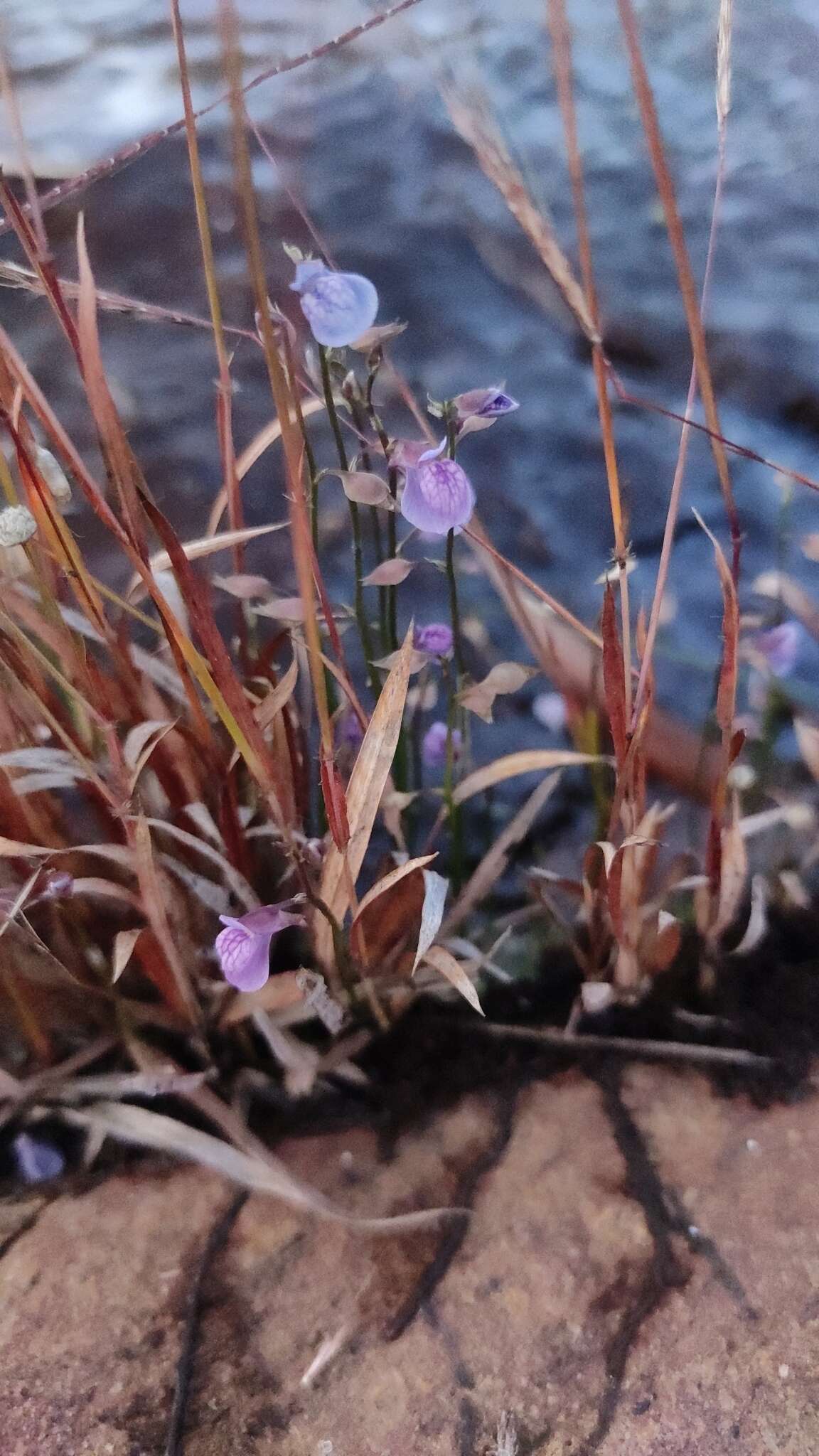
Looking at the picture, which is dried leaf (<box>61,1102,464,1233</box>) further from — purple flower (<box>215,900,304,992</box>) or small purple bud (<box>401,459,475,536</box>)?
small purple bud (<box>401,459,475,536</box>)

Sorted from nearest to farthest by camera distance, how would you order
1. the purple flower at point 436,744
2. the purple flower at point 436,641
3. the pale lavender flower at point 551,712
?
the purple flower at point 436,641, the purple flower at point 436,744, the pale lavender flower at point 551,712

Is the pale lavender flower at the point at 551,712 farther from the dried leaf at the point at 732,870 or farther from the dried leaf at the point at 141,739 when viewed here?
the dried leaf at the point at 141,739

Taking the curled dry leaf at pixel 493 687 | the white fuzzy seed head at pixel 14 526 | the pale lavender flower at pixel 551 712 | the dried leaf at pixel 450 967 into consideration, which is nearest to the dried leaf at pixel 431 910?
the dried leaf at pixel 450 967

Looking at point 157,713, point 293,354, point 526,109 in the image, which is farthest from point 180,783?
point 526,109

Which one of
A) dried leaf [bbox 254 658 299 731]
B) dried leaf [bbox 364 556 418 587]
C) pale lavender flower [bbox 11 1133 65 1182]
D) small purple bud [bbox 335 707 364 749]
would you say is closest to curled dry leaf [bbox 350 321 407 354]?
dried leaf [bbox 364 556 418 587]

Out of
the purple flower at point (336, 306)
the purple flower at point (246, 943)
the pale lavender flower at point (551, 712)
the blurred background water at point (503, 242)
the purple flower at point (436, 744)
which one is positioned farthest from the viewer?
the blurred background water at point (503, 242)

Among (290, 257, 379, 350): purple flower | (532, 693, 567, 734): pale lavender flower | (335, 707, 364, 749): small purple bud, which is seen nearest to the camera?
(290, 257, 379, 350): purple flower
